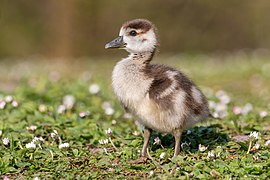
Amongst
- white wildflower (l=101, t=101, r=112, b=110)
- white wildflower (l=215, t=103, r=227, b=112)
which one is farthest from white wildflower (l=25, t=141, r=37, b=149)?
white wildflower (l=215, t=103, r=227, b=112)

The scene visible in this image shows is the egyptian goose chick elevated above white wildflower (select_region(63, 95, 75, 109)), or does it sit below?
below

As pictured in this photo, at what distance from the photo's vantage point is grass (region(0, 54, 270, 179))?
5.75 meters

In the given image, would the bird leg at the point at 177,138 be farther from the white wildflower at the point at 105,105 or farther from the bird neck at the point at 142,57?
the white wildflower at the point at 105,105

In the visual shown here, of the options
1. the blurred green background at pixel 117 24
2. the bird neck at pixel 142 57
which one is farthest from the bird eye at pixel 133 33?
the blurred green background at pixel 117 24

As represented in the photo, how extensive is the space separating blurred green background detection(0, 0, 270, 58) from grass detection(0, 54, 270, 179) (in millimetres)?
16156

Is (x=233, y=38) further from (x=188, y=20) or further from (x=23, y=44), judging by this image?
(x=23, y=44)

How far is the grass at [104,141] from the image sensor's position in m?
5.75

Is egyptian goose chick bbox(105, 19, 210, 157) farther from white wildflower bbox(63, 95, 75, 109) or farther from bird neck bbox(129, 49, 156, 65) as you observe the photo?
white wildflower bbox(63, 95, 75, 109)

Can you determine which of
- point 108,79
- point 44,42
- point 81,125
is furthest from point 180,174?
point 44,42

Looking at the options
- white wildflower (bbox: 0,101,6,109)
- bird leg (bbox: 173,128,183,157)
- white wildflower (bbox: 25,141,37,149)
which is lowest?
bird leg (bbox: 173,128,183,157)

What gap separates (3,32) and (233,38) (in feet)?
39.7

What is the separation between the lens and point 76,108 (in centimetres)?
877

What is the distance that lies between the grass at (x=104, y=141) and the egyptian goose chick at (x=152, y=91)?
382mm

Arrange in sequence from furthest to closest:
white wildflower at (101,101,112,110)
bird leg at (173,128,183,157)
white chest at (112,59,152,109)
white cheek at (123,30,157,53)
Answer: white wildflower at (101,101,112,110) < white cheek at (123,30,157,53) < bird leg at (173,128,183,157) < white chest at (112,59,152,109)
